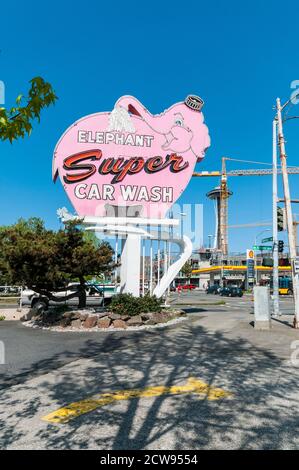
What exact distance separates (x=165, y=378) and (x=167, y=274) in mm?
10875

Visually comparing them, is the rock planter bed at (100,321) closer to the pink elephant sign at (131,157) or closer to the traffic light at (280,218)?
the pink elephant sign at (131,157)

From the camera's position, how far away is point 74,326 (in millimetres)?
14594

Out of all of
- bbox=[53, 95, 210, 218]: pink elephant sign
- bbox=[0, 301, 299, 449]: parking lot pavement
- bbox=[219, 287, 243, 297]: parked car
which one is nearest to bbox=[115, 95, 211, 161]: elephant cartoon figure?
bbox=[53, 95, 210, 218]: pink elephant sign

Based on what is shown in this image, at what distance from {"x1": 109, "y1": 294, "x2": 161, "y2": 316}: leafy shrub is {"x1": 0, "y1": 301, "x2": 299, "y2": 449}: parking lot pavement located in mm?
3827

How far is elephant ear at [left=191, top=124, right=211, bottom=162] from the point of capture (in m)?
18.6

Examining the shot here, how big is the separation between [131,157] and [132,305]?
7.29 meters

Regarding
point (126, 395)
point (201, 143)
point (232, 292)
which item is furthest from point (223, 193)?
point (126, 395)

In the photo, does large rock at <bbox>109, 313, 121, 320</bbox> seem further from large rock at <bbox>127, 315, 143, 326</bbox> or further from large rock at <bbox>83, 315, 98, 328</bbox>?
large rock at <bbox>83, 315, 98, 328</bbox>

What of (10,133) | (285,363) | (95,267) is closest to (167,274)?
(95,267)

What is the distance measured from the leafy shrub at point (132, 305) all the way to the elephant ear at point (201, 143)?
786 cm

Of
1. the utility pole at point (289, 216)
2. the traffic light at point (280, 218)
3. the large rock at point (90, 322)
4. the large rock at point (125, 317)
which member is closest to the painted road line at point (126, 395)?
the large rock at point (125, 317)

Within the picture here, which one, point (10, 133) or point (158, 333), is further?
point (158, 333)

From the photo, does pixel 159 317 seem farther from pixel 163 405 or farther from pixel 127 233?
pixel 163 405

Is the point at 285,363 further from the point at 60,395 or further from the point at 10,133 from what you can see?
the point at 10,133
